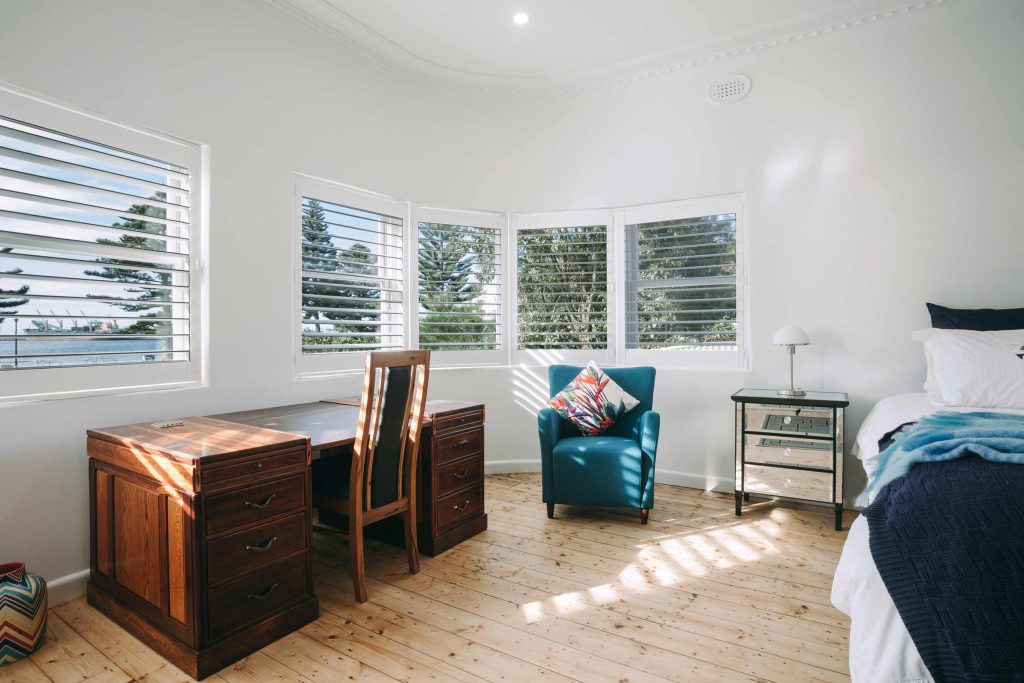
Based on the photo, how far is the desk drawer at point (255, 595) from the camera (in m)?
1.95

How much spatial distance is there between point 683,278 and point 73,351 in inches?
143

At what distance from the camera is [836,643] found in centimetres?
204

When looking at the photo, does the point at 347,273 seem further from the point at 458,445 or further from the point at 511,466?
the point at 511,466

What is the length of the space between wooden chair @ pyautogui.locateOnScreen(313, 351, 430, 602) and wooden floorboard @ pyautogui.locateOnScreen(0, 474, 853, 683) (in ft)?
0.96

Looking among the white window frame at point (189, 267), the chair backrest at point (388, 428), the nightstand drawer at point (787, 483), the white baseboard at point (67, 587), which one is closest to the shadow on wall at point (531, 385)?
the nightstand drawer at point (787, 483)

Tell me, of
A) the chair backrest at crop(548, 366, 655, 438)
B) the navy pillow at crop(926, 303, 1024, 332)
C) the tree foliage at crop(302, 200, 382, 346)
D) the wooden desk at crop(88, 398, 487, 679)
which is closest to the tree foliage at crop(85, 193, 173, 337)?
the wooden desk at crop(88, 398, 487, 679)

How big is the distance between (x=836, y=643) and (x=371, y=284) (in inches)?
128

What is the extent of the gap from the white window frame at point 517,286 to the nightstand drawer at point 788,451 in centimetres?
127

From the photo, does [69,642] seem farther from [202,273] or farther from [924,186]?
[924,186]

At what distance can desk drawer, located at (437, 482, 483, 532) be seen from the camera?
116 inches

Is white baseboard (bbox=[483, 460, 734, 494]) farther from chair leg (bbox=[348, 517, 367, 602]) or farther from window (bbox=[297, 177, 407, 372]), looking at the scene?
chair leg (bbox=[348, 517, 367, 602])

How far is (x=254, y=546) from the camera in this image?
207 cm

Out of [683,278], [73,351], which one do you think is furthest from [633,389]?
[73,351]

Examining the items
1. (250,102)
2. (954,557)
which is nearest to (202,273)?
(250,102)
